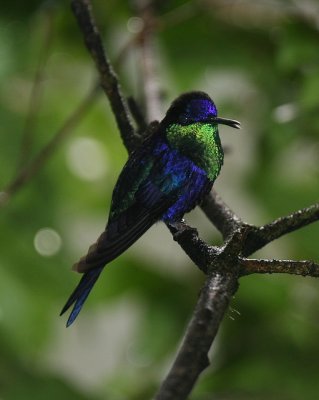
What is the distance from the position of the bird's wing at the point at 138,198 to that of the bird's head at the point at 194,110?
0.04 m

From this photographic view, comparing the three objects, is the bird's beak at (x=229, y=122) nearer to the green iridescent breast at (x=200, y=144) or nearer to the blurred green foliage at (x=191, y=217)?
Result: the green iridescent breast at (x=200, y=144)

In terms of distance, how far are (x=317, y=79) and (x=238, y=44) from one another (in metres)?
0.41

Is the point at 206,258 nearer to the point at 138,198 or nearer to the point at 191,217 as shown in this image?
the point at 138,198

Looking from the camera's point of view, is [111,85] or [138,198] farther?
[111,85]

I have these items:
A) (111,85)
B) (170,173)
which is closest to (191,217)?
(111,85)

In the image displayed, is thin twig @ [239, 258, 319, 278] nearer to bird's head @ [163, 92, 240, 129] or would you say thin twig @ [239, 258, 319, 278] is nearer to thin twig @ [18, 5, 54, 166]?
bird's head @ [163, 92, 240, 129]

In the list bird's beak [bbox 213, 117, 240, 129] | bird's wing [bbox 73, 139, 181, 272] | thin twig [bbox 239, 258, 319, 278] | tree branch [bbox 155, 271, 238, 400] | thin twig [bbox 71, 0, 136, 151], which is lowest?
tree branch [bbox 155, 271, 238, 400]

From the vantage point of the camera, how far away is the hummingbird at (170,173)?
52cm

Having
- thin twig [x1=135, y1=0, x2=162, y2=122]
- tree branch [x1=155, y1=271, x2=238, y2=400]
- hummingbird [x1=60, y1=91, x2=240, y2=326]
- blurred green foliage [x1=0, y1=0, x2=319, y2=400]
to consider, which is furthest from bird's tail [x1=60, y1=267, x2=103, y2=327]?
blurred green foliage [x1=0, y1=0, x2=319, y2=400]

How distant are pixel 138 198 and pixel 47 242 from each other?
2.34ft

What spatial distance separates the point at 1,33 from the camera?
1.31 metres

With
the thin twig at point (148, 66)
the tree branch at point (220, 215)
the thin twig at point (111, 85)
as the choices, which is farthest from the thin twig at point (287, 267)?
the thin twig at point (148, 66)

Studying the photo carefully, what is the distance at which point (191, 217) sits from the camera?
142 centimetres

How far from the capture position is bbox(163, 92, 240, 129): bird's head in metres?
0.56
